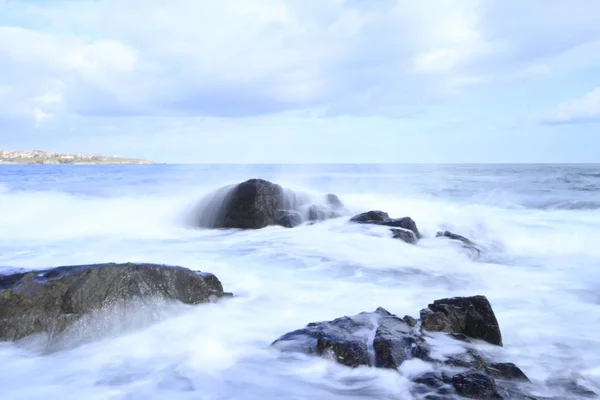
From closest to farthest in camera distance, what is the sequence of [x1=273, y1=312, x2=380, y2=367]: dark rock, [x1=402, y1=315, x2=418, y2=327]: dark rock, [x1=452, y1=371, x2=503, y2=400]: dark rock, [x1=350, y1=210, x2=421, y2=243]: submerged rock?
[x1=452, y1=371, x2=503, y2=400]: dark rock → [x1=273, y1=312, x2=380, y2=367]: dark rock → [x1=402, y1=315, x2=418, y2=327]: dark rock → [x1=350, y1=210, x2=421, y2=243]: submerged rock

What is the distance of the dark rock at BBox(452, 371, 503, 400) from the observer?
340 centimetres

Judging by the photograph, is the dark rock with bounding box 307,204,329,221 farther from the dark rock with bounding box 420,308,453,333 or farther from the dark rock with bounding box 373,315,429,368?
the dark rock with bounding box 373,315,429,368

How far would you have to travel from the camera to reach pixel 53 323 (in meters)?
4.69

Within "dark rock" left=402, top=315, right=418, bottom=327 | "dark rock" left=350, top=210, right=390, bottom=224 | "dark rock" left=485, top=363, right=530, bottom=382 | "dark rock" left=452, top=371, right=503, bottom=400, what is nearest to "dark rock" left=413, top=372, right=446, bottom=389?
"dark rock" left=452, top=371, right=503, bottom=400

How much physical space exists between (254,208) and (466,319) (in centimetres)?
807

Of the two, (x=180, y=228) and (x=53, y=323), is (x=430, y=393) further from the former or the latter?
(x=180, y=228)

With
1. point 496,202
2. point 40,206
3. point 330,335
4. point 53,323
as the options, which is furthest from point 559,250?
point 40,206

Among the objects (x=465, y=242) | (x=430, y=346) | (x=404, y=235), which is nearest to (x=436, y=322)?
(x=430, y=346)

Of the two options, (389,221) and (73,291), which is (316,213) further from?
(73,291)

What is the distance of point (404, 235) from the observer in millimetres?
10367

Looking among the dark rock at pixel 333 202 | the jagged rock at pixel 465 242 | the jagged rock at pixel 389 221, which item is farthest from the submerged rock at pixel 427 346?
the dark rock at pixel 333 202

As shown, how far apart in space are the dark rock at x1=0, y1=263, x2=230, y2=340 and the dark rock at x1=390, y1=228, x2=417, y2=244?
5.84 meters

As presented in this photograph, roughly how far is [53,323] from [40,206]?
14.5 m

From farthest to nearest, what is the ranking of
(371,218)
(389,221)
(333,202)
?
(333,202)
(371,218)
(389,221)
